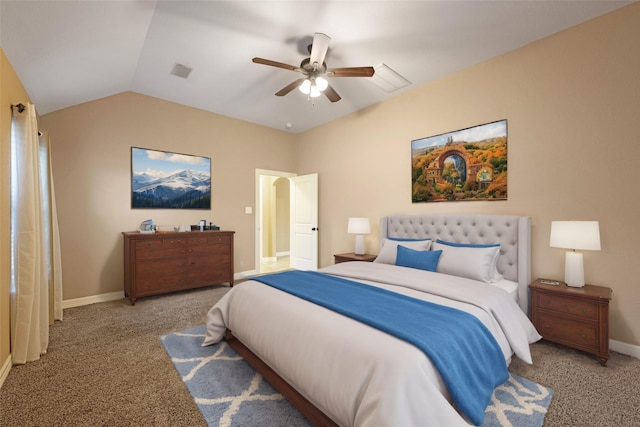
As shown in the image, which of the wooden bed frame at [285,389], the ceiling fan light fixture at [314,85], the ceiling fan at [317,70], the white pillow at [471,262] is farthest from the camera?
the ceiling fan light fixture at [314,85]

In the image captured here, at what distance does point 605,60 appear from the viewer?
8.41 feet

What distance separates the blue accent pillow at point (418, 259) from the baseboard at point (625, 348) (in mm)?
1619

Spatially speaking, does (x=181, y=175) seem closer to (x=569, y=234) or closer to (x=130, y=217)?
(x=130, y=217)

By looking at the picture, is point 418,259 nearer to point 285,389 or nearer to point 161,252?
point 285,389

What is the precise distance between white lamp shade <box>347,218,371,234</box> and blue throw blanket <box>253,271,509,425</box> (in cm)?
221

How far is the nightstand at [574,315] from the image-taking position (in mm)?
2264

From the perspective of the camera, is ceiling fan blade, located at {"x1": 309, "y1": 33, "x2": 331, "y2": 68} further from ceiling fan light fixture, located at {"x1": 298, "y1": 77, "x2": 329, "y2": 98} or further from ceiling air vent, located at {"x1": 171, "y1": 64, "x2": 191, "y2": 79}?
ceiling air vent, located at {"x1": 171, "y1": 64, "x2": 191, "y2": 79}

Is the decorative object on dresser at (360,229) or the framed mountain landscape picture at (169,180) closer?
the framed mountain landscape picture at (169,180)

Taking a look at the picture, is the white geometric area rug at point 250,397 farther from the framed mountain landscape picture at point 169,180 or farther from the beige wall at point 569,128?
the framed mountain landscape picture at point 169,180

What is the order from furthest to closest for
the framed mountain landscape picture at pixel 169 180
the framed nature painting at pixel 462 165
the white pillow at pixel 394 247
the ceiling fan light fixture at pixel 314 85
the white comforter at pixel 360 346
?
the framed mountain landscape picture at pixel 169 180 → the white pillow at pixel 394 247 → the framed nature painting at pixel 462 165 → the ceiling fan light fixture at pixel 314 85 → the white comforter at pixel 360 346

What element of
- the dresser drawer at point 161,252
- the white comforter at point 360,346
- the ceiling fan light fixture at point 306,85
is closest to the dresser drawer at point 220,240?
the dresser drawer at point 161,252

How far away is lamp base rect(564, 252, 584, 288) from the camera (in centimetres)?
250

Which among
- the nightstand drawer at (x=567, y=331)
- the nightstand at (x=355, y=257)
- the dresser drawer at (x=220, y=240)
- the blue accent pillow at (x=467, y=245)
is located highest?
the blue accent pillow at (x=467, y=245)

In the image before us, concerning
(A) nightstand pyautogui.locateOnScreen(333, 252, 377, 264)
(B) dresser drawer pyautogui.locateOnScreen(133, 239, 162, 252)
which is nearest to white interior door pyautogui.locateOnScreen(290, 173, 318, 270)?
(A) nightstand pyautogui.locateOnScreen(333, 252, 377, 264)
